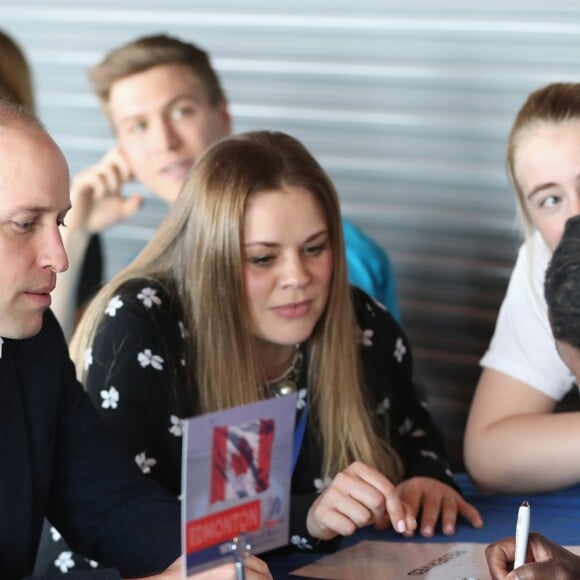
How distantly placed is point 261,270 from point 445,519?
0.58 metres

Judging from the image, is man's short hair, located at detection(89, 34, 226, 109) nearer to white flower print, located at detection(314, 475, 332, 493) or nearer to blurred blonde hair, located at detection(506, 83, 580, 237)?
blurred blonde hair, located at detection(506, 83, 580, 237)

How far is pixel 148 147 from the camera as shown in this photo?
12.2ft

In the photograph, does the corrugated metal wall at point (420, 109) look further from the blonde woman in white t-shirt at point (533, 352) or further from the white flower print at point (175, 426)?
the white flower print at point (175, 426)

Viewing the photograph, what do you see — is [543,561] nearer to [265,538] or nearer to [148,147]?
[265,538]

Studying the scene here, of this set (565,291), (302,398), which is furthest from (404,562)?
(302,398)

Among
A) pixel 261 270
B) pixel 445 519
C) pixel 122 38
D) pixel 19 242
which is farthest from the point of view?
pixel 122 38

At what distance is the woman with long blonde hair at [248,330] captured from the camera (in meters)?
2.42

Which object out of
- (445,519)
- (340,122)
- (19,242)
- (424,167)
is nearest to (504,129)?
(424,167)

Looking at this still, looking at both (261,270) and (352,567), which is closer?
(352,567)

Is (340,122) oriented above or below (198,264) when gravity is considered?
above

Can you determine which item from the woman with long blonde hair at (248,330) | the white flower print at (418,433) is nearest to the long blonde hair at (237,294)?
the woman with long blonde hair at (248,330)

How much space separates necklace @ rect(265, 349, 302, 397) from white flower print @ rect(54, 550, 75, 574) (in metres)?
0.51

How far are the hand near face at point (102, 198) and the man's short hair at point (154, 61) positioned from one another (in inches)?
9.3

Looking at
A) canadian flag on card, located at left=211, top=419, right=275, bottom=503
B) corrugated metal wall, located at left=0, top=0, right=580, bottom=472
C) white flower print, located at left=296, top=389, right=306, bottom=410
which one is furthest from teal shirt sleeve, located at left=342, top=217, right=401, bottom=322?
canadian flag on card, located at left=211, top=419, right=275, bottom=503
